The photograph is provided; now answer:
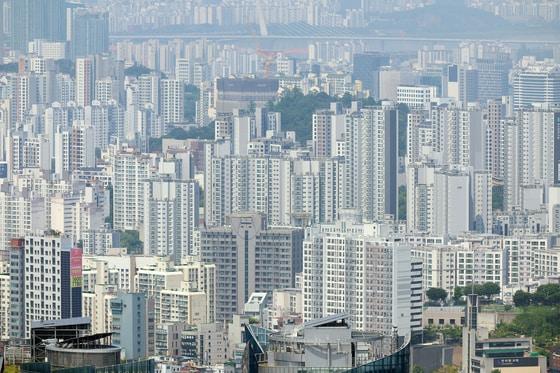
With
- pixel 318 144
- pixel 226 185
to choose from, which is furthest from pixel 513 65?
pixel 226 185

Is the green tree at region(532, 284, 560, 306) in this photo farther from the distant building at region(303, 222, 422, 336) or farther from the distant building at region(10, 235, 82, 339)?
the distant building at region(10, 235, 82, 339)

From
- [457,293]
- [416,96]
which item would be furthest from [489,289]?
[416,96]

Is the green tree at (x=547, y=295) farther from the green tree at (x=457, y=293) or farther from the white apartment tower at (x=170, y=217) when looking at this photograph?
the white apartment tower at (x=170, y=217)

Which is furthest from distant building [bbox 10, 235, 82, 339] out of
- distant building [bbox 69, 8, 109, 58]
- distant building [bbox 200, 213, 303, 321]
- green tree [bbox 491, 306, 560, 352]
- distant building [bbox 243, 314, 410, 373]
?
distant building [bbox 69, 8, 109, 58]

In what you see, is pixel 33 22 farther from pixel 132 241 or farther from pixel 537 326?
pixel 537 326

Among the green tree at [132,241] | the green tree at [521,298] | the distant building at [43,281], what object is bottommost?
the green tree at [521,298]

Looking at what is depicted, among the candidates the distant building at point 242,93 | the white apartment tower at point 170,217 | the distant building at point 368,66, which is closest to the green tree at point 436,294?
the white apartment tower at point 170,217

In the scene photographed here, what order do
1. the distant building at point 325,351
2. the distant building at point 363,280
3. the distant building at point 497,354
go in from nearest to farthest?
the distant building at point 325,351 → the distant building at point 497,354 → the distant building at point 363,280

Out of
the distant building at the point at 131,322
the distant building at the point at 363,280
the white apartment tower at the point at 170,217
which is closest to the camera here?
→ the distant building at the point at 131,322
